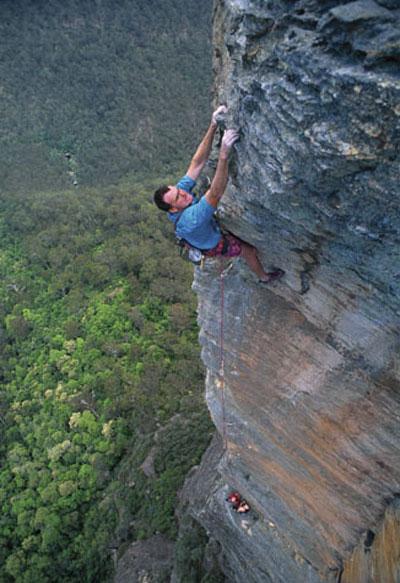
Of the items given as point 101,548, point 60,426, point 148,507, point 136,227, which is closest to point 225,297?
point 148,507

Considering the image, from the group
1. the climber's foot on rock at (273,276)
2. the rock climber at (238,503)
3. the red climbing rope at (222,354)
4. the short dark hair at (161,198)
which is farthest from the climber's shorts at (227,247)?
the rock climber at (238,503)

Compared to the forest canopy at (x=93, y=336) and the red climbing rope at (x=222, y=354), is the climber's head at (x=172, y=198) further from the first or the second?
the forest canopy at (x=93, y=336)

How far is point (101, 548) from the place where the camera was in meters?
15.2

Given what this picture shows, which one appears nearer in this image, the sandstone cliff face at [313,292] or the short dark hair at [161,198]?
the sandstone cliff face at [313,292]

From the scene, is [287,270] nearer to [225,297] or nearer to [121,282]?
[225,297]

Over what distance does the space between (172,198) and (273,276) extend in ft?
4.64

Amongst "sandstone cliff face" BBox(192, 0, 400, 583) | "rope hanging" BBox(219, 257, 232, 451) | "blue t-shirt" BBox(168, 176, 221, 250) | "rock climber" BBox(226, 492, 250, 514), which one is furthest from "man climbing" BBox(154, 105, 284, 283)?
"rock climber" BBox(226, 492, 250, 514)

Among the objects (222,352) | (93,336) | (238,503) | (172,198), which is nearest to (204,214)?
(172,198)

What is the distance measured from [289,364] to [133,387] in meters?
12.5

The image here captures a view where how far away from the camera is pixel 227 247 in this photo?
17.9 feet

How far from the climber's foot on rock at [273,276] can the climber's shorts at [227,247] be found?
0.41 m

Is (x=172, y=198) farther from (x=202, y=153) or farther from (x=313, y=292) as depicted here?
(x=313, y=292)

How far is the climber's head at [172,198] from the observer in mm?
5035

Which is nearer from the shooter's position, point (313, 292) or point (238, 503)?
point (313, 292)
